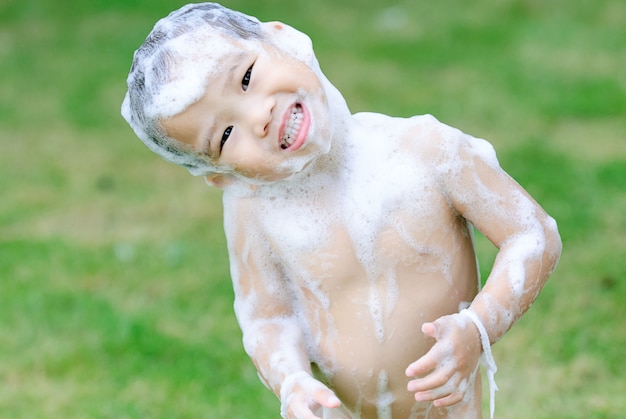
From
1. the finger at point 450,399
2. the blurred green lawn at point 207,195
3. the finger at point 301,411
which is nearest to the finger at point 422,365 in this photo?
the finger at point 450,399

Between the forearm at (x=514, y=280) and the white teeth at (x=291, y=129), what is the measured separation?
506 millimetres

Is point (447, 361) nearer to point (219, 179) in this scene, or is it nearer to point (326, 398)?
point (326, 398)

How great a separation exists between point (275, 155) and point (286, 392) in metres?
0.51

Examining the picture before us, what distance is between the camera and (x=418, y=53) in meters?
7.19

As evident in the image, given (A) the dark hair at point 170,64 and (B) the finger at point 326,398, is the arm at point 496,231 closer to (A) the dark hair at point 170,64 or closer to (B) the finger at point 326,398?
(B) the finger at point 326,398

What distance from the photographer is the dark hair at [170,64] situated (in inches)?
82.2

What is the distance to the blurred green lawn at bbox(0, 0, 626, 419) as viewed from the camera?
A: 393 cm

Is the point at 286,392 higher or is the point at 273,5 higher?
the point at 286,392

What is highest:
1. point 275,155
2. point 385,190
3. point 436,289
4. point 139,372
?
point 275,155

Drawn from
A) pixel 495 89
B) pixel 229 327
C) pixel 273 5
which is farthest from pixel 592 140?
pixel 273 5

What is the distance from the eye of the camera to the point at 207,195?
5.58 metres

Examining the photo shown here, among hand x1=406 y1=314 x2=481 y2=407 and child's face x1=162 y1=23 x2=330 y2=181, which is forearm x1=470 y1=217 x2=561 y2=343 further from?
A: child's face x1=162 y1=23 x2=330 y2=181

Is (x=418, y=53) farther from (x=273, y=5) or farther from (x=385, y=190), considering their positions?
(x=385, y=190)

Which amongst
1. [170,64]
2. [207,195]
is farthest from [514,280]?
[207,195]
